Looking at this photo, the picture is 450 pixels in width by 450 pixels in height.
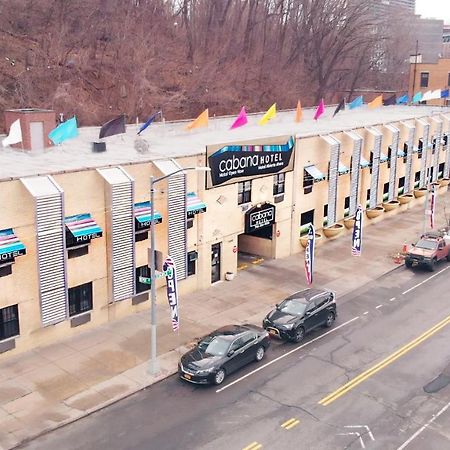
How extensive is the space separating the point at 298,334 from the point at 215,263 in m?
8.29

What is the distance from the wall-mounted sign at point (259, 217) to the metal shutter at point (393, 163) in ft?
50.0

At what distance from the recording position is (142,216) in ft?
87.1

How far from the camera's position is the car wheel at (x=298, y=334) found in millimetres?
24750

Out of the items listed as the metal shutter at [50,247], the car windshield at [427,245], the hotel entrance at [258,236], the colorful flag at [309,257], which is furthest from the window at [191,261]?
the car windshield at [427,245]

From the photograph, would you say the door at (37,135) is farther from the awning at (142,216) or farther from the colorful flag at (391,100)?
the colorful flag at (391,100)

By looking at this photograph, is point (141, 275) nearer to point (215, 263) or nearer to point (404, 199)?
point (215, 263)

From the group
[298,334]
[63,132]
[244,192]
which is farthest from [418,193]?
[63,132]


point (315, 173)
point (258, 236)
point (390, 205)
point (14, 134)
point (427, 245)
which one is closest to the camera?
point (14, 134)

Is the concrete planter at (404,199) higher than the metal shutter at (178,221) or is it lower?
lower

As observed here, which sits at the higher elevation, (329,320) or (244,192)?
(244,192)

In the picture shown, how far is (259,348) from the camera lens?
23078 millimetres

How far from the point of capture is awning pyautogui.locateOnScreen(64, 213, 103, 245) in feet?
78.8

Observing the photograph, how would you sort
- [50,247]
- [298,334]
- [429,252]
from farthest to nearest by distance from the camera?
[429,252] < [298,334] < [50,247]

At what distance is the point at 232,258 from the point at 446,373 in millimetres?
13376
